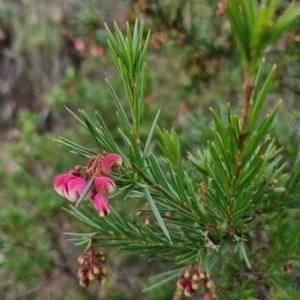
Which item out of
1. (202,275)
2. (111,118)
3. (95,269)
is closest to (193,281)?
(202,275)

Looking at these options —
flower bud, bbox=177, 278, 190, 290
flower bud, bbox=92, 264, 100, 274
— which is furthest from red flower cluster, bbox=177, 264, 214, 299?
flower bud, bbox=92, 264, 100, 274

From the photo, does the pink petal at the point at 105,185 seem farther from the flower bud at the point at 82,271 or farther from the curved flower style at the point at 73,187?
the flower bud at the point at 82,271

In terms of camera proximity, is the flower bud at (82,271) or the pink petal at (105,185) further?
the flower bud at (82,271)

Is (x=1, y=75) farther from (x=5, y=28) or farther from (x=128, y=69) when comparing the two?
(x=128, y=69)

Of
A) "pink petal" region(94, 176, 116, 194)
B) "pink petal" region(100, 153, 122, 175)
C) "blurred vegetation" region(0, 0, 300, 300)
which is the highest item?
"pink petal" region(100, 153, 122, 175)

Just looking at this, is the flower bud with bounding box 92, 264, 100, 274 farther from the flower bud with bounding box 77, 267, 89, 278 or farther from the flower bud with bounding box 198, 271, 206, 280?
the flower bud with bounding box 198, 271, 206, 280

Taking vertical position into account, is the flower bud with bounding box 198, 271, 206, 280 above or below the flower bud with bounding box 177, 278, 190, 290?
above

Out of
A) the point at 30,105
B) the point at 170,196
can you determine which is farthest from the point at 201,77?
the point at 30,105

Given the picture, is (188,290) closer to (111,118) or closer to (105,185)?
(105,185)

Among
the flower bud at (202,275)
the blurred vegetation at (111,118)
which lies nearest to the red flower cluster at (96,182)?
the flower bud at (202,275)
